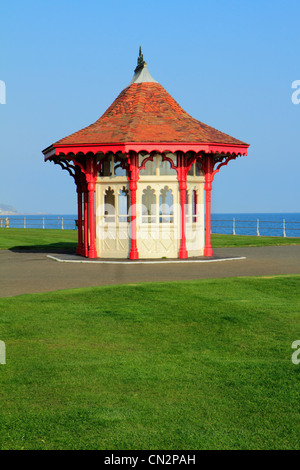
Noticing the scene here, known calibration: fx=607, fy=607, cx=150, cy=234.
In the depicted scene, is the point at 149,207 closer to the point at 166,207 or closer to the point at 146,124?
the point at 166,207

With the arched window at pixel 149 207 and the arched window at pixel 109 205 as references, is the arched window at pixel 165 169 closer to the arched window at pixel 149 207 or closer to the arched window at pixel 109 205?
the arched window at pixel 149 207

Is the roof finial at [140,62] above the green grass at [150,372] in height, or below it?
above

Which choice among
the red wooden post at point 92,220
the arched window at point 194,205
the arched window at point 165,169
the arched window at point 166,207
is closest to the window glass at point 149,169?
the arched window at point 165,169

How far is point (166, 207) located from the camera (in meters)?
22.2

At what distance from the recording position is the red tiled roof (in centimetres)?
2009


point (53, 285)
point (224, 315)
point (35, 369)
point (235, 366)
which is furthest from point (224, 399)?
point (53, 285)

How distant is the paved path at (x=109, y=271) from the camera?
45.4 feet

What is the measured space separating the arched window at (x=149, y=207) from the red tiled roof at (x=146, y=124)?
2.17m

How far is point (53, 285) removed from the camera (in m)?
13.5

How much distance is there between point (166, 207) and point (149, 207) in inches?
27.4

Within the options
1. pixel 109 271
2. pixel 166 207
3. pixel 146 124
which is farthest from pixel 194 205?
pixel 109 271

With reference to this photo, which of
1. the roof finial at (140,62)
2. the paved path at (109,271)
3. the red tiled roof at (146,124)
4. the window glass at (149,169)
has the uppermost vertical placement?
the roof finial at (140,62)

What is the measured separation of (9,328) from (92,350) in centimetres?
183
